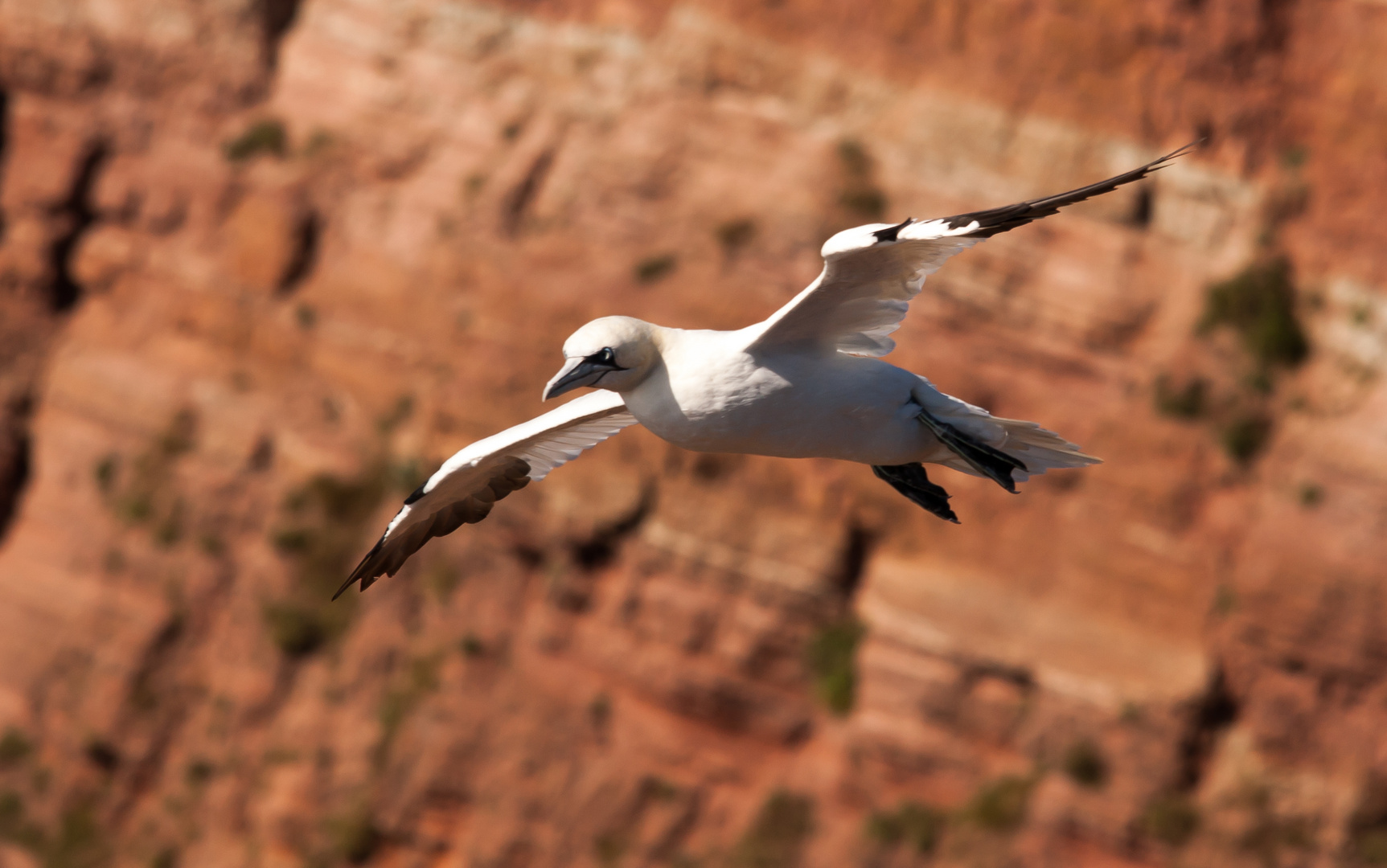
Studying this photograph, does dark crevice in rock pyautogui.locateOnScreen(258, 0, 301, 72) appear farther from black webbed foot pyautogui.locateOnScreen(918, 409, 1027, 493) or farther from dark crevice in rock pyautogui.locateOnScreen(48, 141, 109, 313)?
black webbed foot pyautogui.locateOnScreen(918, 409, 1027, 493)

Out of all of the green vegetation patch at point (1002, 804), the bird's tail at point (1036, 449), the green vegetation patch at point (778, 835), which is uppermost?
the bird's tail at point (1036, 449)

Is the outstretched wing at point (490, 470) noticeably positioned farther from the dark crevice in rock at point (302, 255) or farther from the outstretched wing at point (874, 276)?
the dark crevice in rock at point (302, 255)

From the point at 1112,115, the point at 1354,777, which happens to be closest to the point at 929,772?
the point at 1354,777

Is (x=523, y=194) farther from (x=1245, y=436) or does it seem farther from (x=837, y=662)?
(x=1245, y=436)

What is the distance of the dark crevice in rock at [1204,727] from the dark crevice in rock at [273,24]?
15330 millimetres

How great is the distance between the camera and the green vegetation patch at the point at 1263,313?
662 inches

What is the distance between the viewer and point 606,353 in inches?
264

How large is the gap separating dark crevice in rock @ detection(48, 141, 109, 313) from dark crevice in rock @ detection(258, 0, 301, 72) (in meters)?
2.80

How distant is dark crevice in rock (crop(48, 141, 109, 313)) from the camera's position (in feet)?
69.9

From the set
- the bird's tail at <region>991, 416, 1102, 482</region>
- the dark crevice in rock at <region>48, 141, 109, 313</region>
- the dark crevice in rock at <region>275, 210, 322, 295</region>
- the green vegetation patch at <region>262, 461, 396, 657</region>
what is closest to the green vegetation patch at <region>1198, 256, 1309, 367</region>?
the bird's tail at <region>991, 416, 1102, 482</region>

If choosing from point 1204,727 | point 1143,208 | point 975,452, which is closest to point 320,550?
point 1204,727

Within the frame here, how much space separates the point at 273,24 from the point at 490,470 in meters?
15.1

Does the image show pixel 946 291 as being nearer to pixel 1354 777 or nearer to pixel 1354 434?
pixel 1354 434

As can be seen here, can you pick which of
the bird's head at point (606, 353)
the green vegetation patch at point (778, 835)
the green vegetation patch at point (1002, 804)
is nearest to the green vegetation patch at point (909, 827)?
the green vegetation patch at point (1002, 804)
